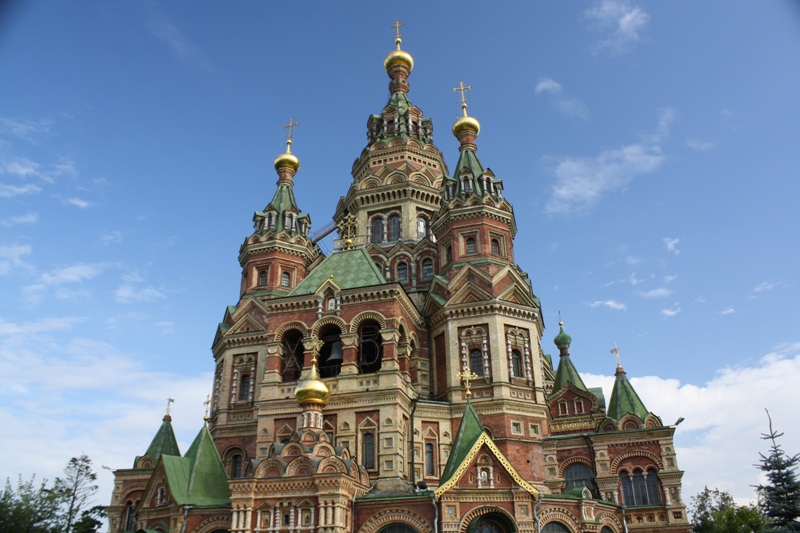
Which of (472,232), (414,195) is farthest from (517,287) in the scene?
(414,195)

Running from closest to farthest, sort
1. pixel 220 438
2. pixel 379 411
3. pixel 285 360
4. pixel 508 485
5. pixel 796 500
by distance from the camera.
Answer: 1. pixel 796 500
2. pixel 508 485
3. pixel 379 411
4. pixel 285 360
5. pixel 220 438

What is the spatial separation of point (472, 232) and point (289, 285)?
9.95 meters

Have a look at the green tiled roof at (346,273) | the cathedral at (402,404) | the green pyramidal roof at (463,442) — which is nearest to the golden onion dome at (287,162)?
the cathedral at (402,404)

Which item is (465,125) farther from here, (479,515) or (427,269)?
(479,515)

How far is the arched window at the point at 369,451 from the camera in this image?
24.6 metres

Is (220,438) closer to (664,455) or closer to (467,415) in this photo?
(467,415)

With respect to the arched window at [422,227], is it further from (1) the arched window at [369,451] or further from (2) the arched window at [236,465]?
(2) the arched window at [236,465]

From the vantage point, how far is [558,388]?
3419 cm

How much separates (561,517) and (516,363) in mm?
7308

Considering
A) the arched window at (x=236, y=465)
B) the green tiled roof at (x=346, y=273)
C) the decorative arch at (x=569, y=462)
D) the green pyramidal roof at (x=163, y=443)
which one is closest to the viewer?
the green tiled roof at (x=346, y=273)

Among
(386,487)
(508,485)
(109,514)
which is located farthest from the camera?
(109,514)

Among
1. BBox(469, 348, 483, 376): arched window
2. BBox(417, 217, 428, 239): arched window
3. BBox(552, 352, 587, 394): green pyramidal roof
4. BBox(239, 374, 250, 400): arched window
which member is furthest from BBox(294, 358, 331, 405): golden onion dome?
BBox(552, 352, 587, 394): green pyramidal roof

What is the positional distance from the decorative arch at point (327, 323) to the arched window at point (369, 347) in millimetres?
697

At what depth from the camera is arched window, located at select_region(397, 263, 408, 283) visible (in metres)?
34.7
